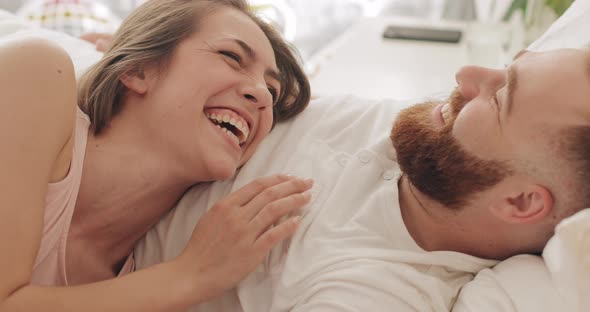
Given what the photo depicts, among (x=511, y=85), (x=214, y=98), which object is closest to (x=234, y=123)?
(x=214, y=98)

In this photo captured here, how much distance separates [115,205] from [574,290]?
2.69 ft

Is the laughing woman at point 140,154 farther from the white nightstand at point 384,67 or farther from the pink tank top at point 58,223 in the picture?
the white nightstand at point 384,67

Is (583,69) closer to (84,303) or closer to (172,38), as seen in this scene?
(172,38)

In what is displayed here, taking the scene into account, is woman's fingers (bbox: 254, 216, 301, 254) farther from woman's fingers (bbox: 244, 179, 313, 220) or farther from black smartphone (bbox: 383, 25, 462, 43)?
black smartphone (bbox: 383, 25, 462, 43)

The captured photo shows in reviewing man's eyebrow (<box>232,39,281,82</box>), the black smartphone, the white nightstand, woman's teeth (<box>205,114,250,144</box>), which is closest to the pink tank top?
woman's teeth (<box>205,114,250,144</box>)

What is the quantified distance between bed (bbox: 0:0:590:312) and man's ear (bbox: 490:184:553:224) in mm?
67

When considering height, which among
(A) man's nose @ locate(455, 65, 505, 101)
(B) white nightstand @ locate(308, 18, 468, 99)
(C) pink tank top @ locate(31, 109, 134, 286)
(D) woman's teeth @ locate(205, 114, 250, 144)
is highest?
(A) man's nose @ locate(455, 65, 505, 101)

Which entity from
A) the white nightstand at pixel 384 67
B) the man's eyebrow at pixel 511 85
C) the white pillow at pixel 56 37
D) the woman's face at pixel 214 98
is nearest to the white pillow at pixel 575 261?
the man's eyebrow at pixel 511 85

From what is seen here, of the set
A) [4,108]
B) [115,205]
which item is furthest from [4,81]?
[115,205]

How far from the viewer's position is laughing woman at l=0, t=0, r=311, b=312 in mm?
937

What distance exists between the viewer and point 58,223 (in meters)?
1.05

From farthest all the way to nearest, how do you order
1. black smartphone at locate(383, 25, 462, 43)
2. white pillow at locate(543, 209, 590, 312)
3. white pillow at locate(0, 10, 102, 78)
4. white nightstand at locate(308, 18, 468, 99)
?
1. black smartphone at locate(383, 25, 462, 43)
2. white nightstand at locate(308, 18, 468, 99)
3. white pillow at locate(0, 10, 102, 78)
4. white pillow at locate(543, 209, 590, 312)

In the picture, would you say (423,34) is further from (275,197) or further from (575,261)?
(575,261)

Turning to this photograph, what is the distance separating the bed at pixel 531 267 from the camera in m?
0.82
